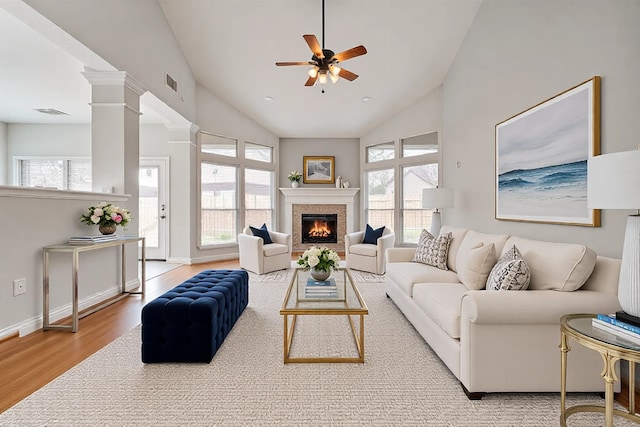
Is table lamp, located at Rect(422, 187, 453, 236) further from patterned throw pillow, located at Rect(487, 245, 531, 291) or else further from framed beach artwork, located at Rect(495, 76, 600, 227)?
patterned throw pillow, located at Rect(487, 245, 531, 291)

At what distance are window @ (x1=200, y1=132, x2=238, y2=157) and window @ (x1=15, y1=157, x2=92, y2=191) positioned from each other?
2589 mm

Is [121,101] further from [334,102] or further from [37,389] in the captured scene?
[334,102]

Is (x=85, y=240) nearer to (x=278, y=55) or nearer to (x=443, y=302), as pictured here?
(x=443, y=302)

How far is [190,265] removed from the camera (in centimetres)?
586

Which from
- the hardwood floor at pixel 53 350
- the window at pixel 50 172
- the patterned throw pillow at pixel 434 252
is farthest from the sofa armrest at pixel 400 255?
the window at pixel 50 172

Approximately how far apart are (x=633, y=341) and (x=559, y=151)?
1850mm

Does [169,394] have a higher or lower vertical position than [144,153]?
lower

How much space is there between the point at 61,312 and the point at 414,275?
3497 millimetres

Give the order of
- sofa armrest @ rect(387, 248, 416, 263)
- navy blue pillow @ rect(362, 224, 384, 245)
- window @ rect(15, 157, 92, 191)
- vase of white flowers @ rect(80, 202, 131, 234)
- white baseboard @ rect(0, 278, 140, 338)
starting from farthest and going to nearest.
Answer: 1. window @ rect(15, 157, 92, 191)
2. navy blue pillow @ rect(362, 224, 384, 245)
3. sofa armrest @ rect(387, 248, 416, 263)
4. vase of white flowers @ rect(80, 202, 131, 234)
5. white baseboard @ rect(0, 278, 140, 338)

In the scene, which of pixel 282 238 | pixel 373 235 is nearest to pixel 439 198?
pixel 373 235

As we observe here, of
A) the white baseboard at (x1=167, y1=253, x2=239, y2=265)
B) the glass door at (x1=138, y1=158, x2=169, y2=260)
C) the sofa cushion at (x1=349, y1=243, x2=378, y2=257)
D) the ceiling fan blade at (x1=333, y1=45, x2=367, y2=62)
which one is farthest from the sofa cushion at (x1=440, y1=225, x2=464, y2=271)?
the glass door at (x1=138, y1=158, x2=169, y2=260)

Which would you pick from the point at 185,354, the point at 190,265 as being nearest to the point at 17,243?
the point at 185,354

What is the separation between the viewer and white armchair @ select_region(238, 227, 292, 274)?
16.5 feet

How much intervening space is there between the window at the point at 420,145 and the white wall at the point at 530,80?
19.0 inches
